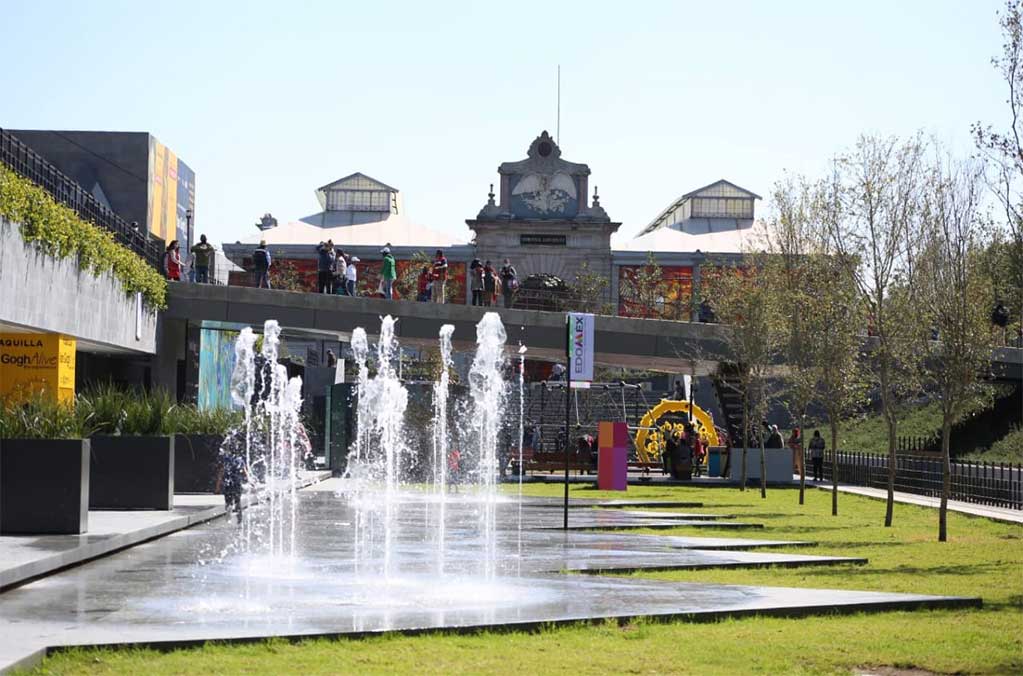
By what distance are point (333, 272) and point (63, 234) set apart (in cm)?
1743

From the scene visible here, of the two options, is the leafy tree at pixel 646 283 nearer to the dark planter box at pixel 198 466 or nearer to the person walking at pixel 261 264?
the person walking at pixel 261 264

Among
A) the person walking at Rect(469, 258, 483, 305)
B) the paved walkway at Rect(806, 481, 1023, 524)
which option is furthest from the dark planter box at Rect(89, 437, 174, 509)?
the person walking at Rect(469, 258, 483, 305)

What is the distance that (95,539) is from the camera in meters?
18.0

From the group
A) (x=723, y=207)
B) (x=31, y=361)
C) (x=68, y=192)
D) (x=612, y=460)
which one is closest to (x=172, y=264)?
(x=68, y=192)

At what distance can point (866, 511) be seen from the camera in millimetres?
31438

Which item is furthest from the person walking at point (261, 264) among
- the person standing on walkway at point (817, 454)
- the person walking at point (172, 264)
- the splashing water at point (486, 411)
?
the person standing on walkway at point (817, 454)

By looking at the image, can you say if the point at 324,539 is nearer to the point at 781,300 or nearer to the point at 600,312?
the point at 781,300

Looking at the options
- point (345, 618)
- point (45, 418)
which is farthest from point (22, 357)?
point (345, 618)

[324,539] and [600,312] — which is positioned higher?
[600,312]

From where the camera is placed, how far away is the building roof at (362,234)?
329 ft

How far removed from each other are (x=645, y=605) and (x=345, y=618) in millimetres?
2592

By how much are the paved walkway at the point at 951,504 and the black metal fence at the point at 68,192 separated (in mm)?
18757

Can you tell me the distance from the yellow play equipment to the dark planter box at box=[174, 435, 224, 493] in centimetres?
2162

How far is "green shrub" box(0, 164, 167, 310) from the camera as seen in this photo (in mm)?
26125
